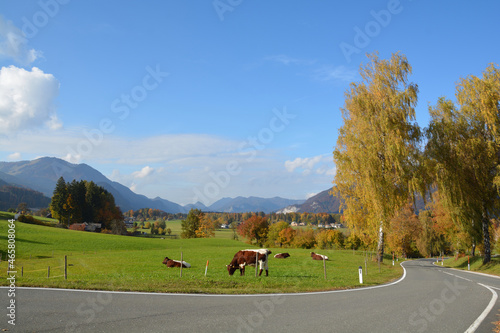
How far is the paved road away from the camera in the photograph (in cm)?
711

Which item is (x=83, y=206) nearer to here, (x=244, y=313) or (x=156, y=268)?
(x=156, y=268)

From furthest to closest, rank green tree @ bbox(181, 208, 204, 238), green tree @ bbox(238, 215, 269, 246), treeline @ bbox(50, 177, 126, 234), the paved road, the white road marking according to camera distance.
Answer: green tree @ bbox(181, 208, 204, 238)
green tree @ bbox(238, 215, 269, 246)
treeline @ bbox(50, 177, 126, 234)
the white road marking
the paved road

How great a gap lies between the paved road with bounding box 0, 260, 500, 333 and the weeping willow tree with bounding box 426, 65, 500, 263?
756 inches

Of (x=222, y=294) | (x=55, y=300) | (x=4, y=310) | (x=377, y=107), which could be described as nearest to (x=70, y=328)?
(x=4, y=310)

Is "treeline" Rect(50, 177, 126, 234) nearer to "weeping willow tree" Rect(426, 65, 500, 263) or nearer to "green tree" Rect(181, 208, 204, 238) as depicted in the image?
"green tree" Rect(181, 208, 204, 238)

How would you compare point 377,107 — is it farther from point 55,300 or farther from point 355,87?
point 55,300

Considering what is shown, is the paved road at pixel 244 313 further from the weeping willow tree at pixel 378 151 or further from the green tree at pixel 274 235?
the green tree at pixel 274 235

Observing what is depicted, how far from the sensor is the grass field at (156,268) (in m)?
13.6

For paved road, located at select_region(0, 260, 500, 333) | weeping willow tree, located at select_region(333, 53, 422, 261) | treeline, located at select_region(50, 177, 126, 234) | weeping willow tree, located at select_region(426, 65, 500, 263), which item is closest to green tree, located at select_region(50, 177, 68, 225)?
treeline, located at select_region(50, 177, 126, 234)

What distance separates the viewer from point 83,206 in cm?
10269

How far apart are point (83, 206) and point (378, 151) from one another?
9955 cm

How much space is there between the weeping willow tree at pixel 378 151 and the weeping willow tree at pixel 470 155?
2.49 m

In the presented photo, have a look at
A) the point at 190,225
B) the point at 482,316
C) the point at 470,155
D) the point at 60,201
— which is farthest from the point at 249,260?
the point at 60,201

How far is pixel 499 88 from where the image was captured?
27.5 metres
